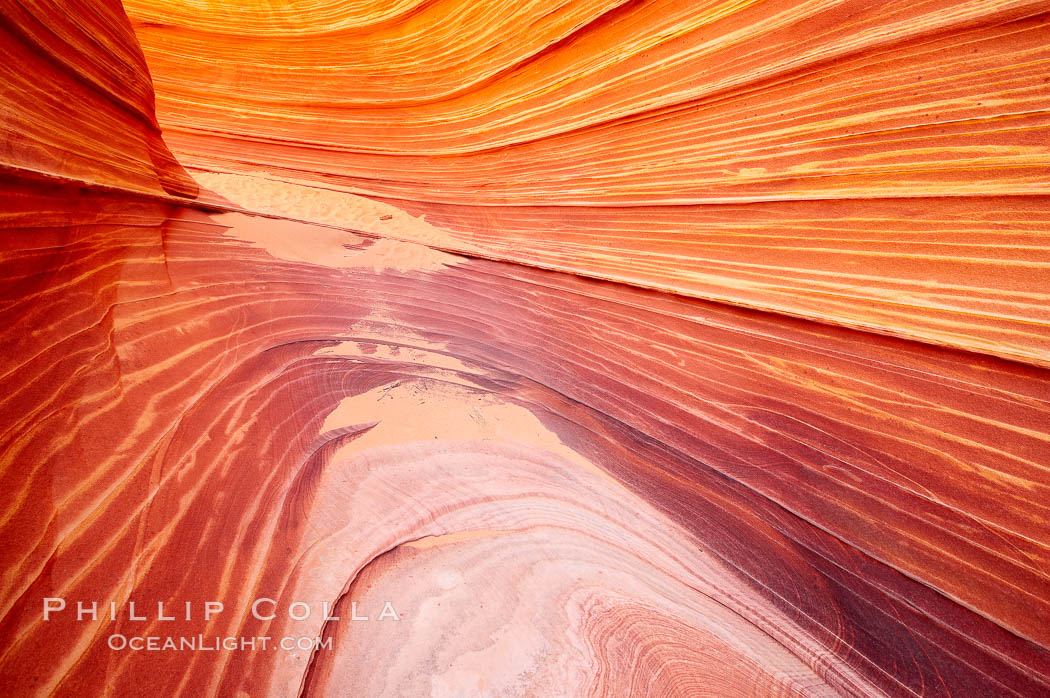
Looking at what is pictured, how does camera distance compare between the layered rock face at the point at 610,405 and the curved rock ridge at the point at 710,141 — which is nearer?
the layered rock face at the point at 610,405

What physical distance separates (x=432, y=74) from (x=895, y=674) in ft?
6.43

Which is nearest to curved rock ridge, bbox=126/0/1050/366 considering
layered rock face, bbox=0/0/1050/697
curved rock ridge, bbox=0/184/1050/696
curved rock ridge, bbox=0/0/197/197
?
layered rock face, bbox=0/0/1050/697

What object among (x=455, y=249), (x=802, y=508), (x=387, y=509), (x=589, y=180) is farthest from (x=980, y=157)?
(x=455, y=249)

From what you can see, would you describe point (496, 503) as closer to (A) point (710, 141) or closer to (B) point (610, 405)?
(B) point (610, 405)

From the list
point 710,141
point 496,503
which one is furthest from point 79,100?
point 710,141

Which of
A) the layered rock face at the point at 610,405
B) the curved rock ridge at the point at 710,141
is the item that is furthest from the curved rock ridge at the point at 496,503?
the curved rock ridge at the point at 710,141

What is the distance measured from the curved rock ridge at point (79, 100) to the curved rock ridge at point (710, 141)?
395mm

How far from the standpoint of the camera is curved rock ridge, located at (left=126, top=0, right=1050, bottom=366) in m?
0.64

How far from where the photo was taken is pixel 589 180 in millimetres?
1261

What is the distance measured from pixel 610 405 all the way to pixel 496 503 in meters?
0.33

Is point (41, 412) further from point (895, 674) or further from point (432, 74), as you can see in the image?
point (432, 74)

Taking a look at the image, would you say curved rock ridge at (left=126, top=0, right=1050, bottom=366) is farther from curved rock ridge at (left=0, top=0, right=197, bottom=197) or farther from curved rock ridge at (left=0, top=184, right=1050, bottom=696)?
curved rock ridge at (left=0, top=0, right=197, bottom=197)

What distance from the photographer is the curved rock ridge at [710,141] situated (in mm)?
640

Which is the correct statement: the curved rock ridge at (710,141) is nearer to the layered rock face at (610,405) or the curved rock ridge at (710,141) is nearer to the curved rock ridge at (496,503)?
the layered rock face at (610,405)
